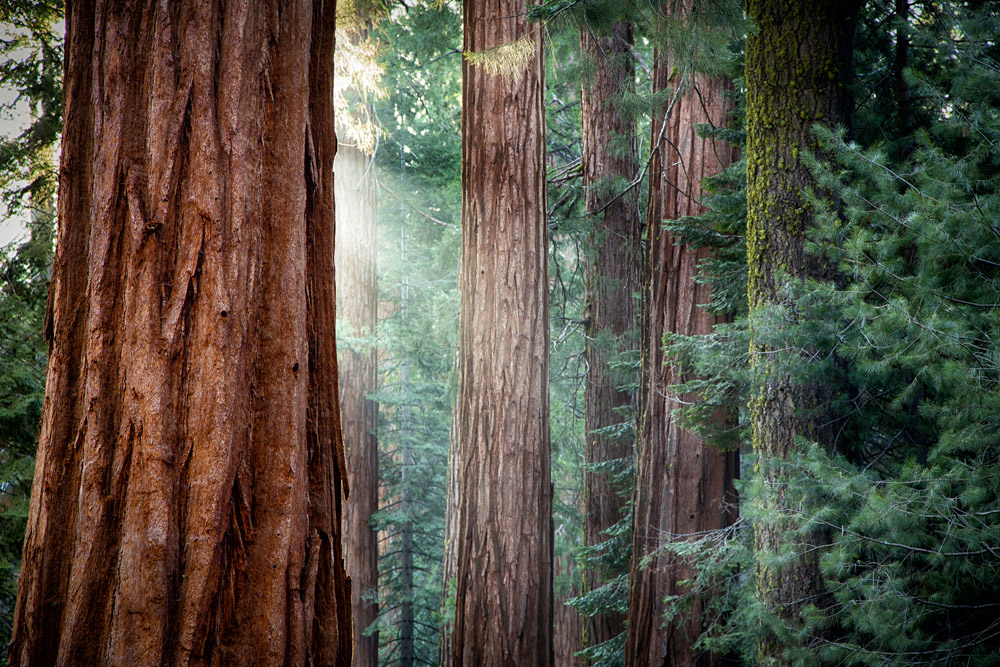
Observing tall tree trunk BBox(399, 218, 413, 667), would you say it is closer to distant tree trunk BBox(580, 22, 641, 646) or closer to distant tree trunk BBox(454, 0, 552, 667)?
distant tree trunk BBox(580, 22, 641, 646)

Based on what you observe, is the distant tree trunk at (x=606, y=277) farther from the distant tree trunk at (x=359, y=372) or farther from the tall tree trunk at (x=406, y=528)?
the tall tree trunk at (x=406, y=528)

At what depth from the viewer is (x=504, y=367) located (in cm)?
493

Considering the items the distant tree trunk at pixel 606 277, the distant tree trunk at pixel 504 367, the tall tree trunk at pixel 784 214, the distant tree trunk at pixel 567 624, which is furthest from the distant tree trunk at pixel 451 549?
the distant tree trunk at pixel 567 624

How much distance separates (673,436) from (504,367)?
1.85 meters

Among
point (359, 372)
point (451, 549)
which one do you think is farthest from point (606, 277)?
point (359, 372)

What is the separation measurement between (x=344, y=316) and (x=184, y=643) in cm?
971

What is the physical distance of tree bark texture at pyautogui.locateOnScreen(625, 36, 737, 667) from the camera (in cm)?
550

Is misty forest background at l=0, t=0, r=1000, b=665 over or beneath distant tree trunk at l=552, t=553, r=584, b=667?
over

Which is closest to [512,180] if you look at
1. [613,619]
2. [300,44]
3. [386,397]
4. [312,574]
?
[300,44]

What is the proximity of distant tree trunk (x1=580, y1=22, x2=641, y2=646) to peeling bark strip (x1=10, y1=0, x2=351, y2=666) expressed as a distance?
6472 millimetres

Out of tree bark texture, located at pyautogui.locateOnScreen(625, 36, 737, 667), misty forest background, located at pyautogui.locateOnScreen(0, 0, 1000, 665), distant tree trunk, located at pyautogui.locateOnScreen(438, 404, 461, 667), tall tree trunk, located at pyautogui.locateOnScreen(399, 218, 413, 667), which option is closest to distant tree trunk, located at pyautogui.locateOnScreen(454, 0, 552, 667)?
misty forest background, located at pyautogui.locateOnScreen(0, 0, 1000, 665)

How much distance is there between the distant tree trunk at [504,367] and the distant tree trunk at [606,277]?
293 cm

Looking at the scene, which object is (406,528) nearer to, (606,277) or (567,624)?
(567,624)

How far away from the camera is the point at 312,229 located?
1.84m
